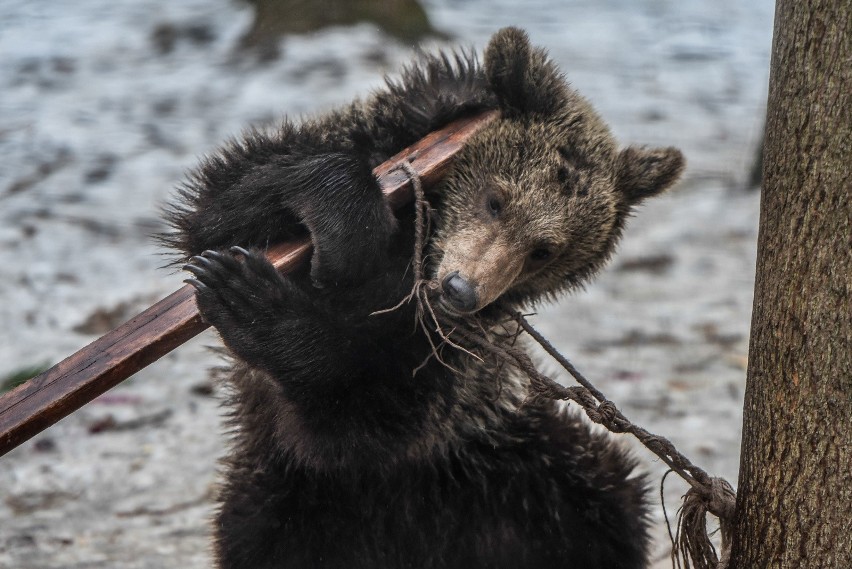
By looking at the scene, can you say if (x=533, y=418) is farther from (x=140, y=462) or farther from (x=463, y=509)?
(x=140, y=462)

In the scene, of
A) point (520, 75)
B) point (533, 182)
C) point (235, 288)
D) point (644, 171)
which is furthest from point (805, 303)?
point (235, 288)

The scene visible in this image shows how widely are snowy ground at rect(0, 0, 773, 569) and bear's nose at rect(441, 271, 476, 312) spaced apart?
6.99ft

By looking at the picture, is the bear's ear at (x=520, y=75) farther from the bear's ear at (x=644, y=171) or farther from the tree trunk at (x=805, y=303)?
the tree trunk at (x=805, y=303)

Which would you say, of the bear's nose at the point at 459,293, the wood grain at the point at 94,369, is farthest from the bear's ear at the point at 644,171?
the wood grain at the point at 94,369

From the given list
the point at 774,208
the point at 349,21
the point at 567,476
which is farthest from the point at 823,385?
the point at 349,21

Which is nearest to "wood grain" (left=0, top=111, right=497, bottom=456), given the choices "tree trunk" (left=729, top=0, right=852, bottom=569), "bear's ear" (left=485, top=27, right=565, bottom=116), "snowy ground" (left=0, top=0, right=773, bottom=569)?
"bear's ear" (left=485, top=27, right=565, bottom=116)

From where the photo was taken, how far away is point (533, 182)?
3.73m

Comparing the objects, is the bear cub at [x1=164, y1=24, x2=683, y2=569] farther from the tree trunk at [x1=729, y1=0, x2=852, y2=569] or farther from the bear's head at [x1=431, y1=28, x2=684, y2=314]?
the tree trunk at [x1=729, y1=0, x2=852, y2=569]

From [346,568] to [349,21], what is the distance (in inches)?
345

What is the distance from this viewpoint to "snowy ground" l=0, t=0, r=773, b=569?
18.0 ft

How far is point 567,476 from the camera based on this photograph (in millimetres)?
4184

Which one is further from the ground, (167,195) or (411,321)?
(411,321)

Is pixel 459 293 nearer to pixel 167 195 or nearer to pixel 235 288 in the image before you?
pixel 235 288

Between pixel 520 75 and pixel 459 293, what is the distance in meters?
1.03
